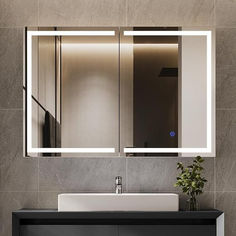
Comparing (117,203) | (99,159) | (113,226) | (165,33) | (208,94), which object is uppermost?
(165,33)

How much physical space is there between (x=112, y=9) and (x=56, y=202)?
1.09 metres

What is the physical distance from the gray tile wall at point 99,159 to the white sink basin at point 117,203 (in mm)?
192

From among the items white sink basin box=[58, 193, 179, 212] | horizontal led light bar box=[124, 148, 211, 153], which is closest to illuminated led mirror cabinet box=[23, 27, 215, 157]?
horizontal led light bar box=[124, 148, 211, 153]

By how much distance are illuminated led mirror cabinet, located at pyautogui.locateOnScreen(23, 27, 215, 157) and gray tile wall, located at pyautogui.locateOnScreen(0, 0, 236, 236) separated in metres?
0.08

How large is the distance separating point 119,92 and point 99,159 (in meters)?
0.38

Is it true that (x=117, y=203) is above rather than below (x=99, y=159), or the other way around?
below

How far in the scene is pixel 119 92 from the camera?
2.60 metres

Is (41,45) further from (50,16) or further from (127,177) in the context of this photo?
(127,177)

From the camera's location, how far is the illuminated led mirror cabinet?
2584mm

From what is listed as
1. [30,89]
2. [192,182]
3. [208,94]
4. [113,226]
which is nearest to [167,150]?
[192,182]

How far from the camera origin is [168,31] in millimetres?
2607

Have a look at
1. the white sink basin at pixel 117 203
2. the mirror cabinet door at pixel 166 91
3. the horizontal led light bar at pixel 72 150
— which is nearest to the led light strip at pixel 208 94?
the mirror cabinet door at pixel 166 91

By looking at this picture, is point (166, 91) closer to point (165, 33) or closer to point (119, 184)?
point (165, 33)

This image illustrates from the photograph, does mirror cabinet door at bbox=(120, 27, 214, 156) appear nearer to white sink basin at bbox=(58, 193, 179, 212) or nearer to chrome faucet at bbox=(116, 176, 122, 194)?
chrome faucet at bbox=(116, 176, 122, 194)
